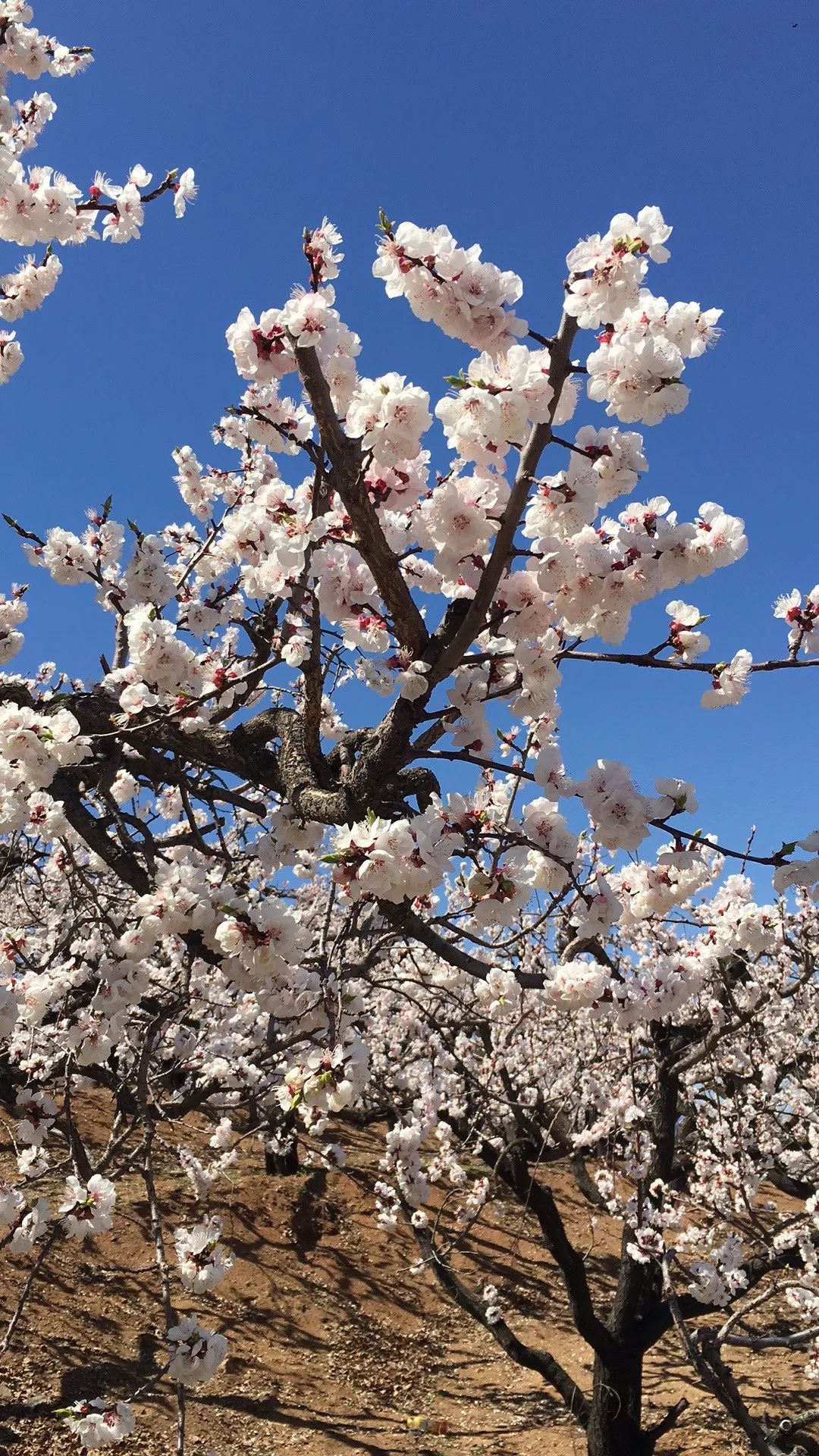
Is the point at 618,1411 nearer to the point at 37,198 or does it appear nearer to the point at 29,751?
the point at 29,751

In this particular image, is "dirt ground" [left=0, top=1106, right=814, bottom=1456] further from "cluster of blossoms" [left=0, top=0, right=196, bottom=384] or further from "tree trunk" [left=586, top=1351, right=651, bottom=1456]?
"cluster of blossoms" [left=0, top=0, right=196, bottom=384]

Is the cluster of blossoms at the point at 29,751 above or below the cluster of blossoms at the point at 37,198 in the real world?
below

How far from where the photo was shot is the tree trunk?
5668 millimetres

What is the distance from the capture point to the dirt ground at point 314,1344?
5898 mm

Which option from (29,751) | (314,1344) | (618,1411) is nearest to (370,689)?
(29,751)

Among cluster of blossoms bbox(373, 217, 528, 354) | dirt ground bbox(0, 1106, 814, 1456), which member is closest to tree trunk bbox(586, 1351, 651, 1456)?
dirt ground bbox(0, 1106, 814, 1456)

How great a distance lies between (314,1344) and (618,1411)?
3.28 meters

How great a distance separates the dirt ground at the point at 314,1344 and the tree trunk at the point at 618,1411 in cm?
50

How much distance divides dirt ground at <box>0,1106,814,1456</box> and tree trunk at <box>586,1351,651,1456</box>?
50cm

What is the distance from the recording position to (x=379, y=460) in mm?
2520

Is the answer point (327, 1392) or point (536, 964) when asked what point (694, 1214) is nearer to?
point (536, 964)

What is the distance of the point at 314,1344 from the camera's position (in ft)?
25.6

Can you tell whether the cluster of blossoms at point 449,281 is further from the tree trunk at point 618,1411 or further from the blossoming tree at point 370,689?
the tree trunk at point 618,1411

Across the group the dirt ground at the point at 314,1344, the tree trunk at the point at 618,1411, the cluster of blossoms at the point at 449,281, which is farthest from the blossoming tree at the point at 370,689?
the dirt ground at the point at 314,1344
